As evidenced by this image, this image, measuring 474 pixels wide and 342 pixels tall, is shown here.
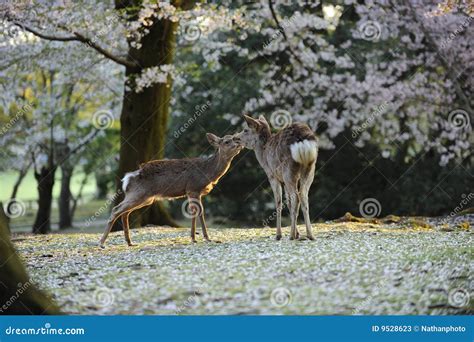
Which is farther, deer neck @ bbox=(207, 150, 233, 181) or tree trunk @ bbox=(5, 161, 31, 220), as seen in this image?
tree trunk @ bbox=(5, 161, 31, 220)

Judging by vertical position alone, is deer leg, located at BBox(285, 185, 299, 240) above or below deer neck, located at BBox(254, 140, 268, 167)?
below

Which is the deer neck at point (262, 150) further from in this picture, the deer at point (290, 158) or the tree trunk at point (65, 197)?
the tree trunk at point (65, 197)

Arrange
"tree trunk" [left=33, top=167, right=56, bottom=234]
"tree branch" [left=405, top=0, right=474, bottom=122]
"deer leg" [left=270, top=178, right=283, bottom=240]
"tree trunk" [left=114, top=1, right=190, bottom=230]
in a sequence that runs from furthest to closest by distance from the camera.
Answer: "tree trunk" [left=33, top=167, right=56, bottom=234] → "tree branch" [left=405, top=0, right=474, bottom=122] → "tree trunk" [left=114, top=1, right=190, bottom=230] → "deer leg" [left=270, top=178, right=283, bottom=240]

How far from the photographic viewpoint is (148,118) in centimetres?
1045

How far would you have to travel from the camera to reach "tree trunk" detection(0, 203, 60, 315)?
17.7ft

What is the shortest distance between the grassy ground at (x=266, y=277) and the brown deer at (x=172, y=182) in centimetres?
39

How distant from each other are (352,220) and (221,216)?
5.35 meters

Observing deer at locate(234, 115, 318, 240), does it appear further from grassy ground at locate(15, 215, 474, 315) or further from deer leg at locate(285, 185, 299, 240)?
grassy ground at locate(15, 215, 474, 315)

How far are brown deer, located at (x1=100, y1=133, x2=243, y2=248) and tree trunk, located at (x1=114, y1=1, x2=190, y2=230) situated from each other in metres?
2.50

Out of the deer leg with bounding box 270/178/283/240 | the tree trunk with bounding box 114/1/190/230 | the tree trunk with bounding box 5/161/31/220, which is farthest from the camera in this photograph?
the tree trunk with bounding box 5/161/31/220

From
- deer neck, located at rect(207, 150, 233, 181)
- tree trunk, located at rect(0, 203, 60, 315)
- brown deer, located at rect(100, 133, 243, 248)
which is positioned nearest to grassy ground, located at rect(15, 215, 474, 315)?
tree trunk, located at rect(0, 203, 60, 315)

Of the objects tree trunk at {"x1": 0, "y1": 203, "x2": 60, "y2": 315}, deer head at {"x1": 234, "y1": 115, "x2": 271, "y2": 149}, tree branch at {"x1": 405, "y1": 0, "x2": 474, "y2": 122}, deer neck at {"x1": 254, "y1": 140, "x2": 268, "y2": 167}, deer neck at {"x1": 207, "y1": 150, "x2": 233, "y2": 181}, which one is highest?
tree branch at {"x1": 405, "y1": 0, "x2": 474, "y2": 122}

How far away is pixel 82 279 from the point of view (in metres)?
5.96

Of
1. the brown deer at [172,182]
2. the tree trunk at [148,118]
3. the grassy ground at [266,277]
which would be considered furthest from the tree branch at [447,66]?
the brown deer at [172,182]
